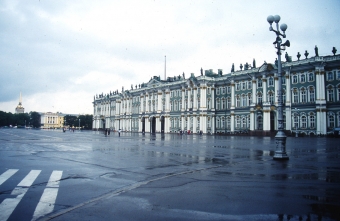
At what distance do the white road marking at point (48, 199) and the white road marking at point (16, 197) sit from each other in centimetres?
53

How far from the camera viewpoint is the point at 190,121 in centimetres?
8188

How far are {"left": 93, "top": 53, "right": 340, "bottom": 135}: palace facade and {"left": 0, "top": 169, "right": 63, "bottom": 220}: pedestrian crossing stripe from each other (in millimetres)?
57976

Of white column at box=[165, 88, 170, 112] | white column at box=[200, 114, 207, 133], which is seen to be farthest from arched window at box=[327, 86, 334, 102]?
white column at box=[165, 88, 170, 112]

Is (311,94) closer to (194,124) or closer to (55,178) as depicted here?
(194,124)

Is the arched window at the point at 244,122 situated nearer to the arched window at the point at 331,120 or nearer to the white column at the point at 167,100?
the arched window at the point at 331,120

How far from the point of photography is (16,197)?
24.0ft

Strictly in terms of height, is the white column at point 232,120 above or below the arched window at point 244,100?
below

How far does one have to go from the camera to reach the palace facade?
187ft

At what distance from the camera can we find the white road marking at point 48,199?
6172 mm

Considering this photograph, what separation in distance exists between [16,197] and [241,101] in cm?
6898

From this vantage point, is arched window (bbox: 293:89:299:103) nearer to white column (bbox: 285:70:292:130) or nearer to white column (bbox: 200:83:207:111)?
white column (bbox: 285:70:292:130)

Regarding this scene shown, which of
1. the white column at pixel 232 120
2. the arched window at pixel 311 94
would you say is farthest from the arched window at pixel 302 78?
the white column at pixel 232 120

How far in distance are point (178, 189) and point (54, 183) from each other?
405cm

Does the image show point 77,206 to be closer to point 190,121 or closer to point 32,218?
point 32,218
